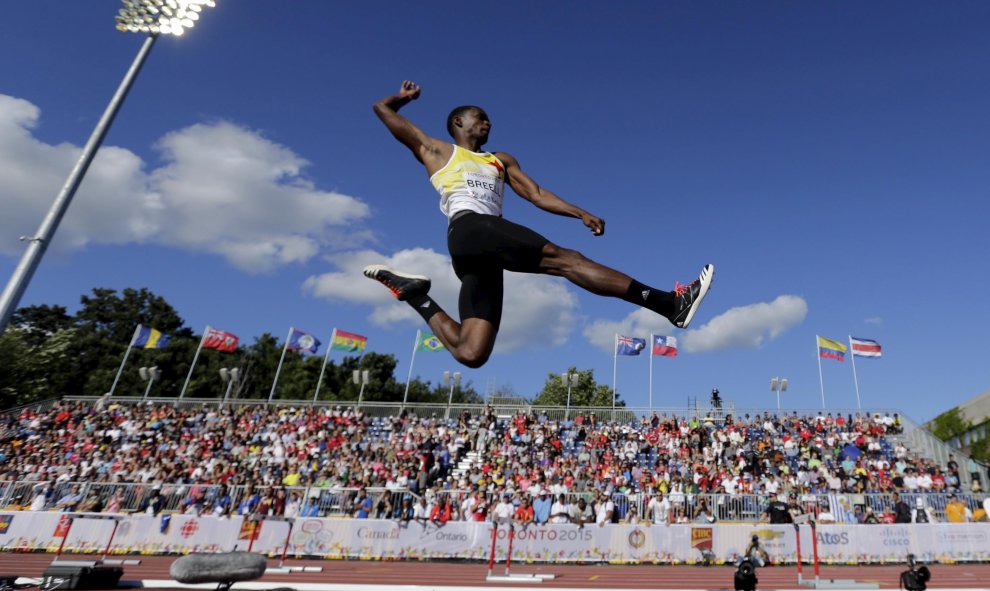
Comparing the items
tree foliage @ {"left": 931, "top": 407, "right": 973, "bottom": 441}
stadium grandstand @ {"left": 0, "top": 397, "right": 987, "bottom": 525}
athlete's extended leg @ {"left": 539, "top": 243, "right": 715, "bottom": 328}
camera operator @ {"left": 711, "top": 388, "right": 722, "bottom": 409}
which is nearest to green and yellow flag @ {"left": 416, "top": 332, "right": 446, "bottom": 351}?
stadium grandstand @ {"left": 0, "top": 397, "right": 987, "bottom": 525}

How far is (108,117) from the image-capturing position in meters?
9.47

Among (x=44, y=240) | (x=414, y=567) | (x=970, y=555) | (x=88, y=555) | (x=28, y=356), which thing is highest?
(x=28, y=356)

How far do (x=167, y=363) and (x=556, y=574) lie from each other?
221ft

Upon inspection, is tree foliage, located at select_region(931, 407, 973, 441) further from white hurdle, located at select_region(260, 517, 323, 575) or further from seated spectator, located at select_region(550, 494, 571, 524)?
white hurdle, located at select_region(260, 517, 323, 575)

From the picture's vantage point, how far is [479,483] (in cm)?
2050

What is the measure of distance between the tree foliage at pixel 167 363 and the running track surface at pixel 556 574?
45245 millimetres

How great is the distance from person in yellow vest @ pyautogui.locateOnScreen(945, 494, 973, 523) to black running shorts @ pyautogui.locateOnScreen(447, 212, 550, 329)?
771 inches

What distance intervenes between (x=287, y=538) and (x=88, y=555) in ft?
18.6

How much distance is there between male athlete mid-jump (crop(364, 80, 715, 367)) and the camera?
4.32 meters

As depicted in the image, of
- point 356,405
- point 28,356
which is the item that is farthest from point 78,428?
point 28,356

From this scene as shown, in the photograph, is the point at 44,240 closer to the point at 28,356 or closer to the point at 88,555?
the point at 88,555

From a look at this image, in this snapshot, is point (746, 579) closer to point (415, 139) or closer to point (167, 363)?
point (415, 139)

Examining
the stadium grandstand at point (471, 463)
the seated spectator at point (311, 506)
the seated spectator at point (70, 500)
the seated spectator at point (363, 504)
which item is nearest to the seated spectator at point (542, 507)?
the stadium grandstand at point (471, 463)

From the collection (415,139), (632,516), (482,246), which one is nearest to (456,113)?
(415,139)
